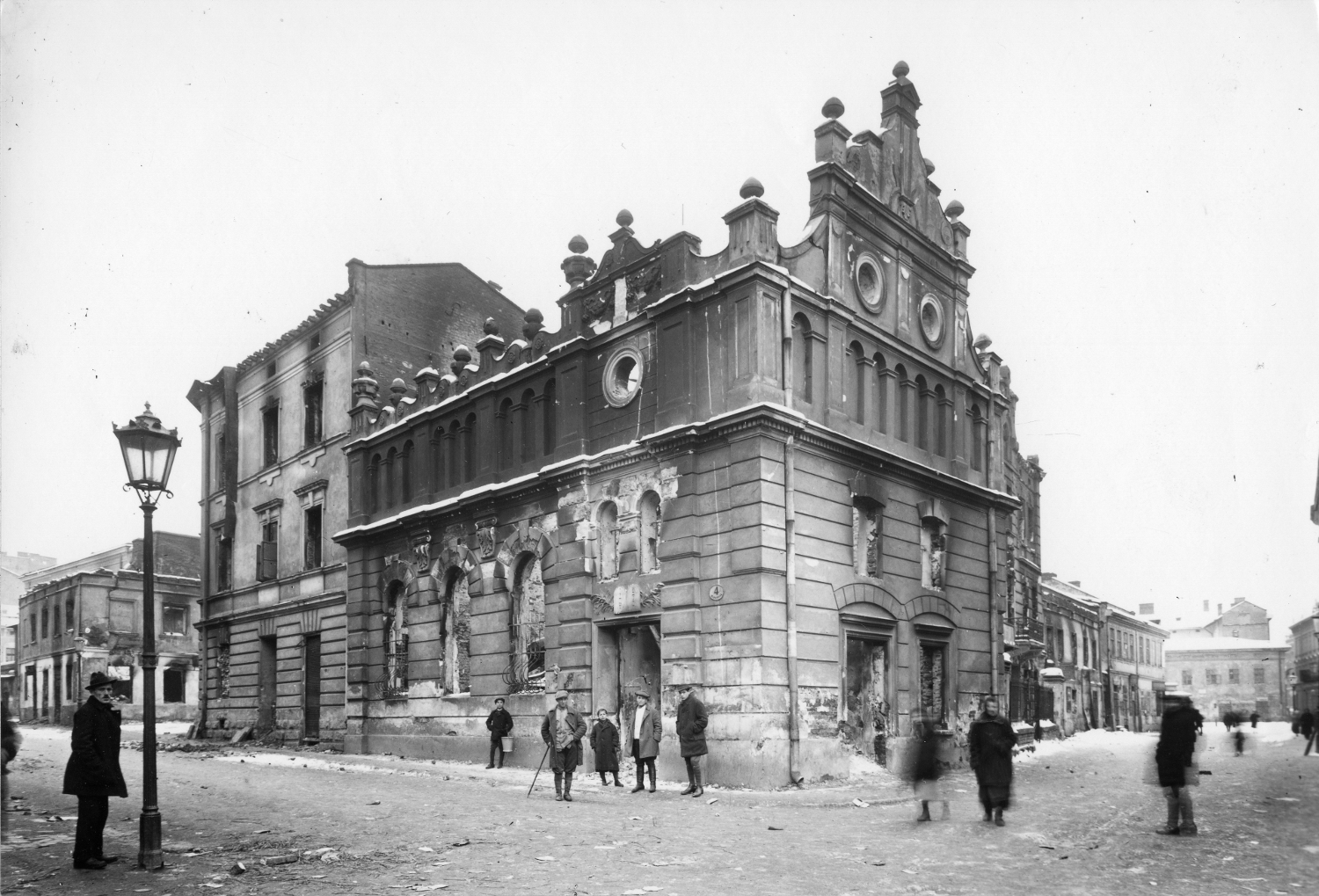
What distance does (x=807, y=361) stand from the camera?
63.7ft

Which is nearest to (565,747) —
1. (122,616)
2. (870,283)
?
(870,283)

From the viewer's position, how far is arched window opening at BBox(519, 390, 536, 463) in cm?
2338

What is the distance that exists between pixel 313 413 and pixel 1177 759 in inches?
1071

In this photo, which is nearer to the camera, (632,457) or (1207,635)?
(632,457)

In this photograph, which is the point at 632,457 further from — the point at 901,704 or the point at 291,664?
the point at 291,664

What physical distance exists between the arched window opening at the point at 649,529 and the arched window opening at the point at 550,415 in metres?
3.68

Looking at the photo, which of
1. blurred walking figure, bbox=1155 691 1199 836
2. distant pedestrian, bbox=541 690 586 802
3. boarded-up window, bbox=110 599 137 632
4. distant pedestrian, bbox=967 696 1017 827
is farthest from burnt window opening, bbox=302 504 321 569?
boarded-up window, bbox=110 599 137 632

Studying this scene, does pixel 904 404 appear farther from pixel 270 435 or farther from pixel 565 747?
pixel 270 435

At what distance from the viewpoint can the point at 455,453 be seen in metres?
26.0

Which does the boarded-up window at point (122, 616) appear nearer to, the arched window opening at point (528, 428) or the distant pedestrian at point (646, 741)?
the arched window opening at point (528, 428)

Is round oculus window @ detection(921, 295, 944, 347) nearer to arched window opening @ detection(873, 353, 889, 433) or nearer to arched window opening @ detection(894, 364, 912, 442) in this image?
arched window opening @ detection(894, 364, 912, 442)

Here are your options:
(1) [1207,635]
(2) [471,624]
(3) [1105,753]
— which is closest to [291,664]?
(2) [471,624]

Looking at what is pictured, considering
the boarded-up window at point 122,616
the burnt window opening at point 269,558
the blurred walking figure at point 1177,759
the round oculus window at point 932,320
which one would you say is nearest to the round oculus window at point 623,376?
the round oculus window at point 932,320

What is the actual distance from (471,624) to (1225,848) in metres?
16.7
